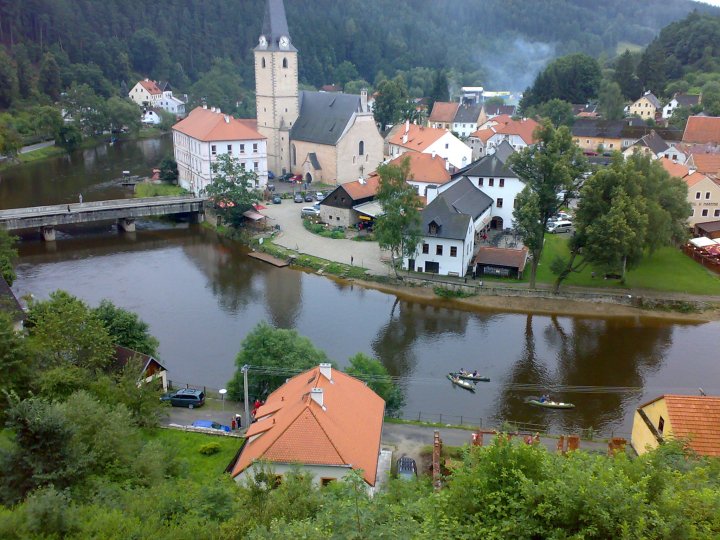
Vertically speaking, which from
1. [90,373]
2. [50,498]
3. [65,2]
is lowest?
[90,373]

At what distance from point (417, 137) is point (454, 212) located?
81.2 ft

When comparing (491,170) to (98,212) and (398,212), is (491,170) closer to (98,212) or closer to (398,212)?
(398,212)

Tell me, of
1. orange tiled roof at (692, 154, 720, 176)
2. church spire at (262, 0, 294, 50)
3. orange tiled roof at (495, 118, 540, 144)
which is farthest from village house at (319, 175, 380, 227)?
orange tiled roof at (495, 118, 540, 144)

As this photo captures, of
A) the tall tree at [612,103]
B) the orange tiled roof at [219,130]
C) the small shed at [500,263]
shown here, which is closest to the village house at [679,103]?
the tall tree at [612,103]

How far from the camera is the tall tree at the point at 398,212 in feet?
116

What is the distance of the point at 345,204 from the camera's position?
45.2 meters

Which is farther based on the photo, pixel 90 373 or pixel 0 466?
pixel 90 373

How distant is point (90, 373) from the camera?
805 inches

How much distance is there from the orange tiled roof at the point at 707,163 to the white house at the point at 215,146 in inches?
1349

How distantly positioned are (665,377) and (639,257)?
8.99 metres

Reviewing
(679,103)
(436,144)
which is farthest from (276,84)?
(679,103)

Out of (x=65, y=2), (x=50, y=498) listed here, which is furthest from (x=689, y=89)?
(x=65, y=2)

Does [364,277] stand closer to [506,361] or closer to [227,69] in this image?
[506,361]

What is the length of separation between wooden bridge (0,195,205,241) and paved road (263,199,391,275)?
6.36 m
